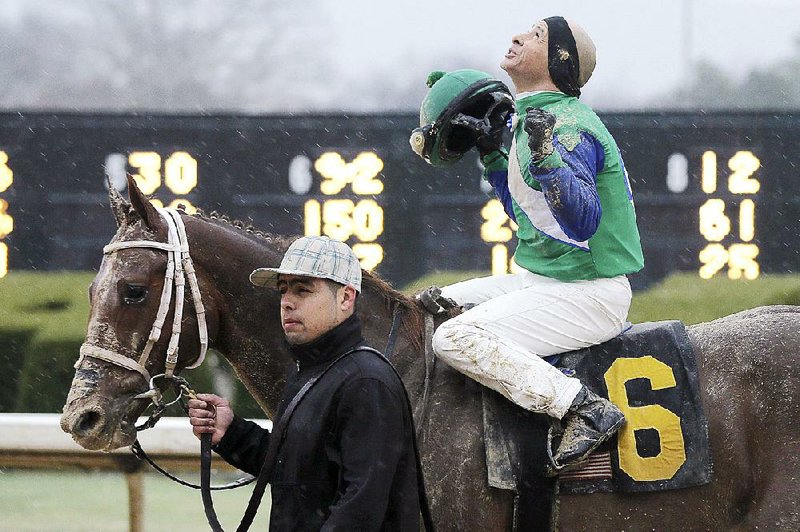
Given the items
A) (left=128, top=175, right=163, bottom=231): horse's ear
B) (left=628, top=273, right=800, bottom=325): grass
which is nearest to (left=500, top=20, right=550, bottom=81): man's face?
(left=128, top=175, right=163, bottom=231): horse's ear

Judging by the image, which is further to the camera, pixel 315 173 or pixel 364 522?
pixel 315 173

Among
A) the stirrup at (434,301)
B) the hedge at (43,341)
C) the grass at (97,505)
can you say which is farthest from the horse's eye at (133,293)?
the hedge at (43,341)

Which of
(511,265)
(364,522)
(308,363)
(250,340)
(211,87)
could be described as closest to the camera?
(364,522)

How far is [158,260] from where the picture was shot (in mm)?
3301

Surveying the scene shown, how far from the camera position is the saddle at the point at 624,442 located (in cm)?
316

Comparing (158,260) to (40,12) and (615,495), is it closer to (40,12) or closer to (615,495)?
(615,495)

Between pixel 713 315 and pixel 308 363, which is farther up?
pixel 308 363

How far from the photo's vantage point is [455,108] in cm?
350

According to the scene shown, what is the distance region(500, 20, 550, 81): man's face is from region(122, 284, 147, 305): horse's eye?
118cm

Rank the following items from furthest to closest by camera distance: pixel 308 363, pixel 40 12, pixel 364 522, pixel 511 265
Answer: pixel 40 12 < pixel 511 265 < pixel 308 363 < pixel 364 522

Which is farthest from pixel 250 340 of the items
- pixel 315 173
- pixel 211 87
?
pixel 211 87

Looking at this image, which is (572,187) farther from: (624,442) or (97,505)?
(97,505)

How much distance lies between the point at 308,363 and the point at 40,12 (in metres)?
24.9

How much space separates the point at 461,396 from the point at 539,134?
0.75 metres
